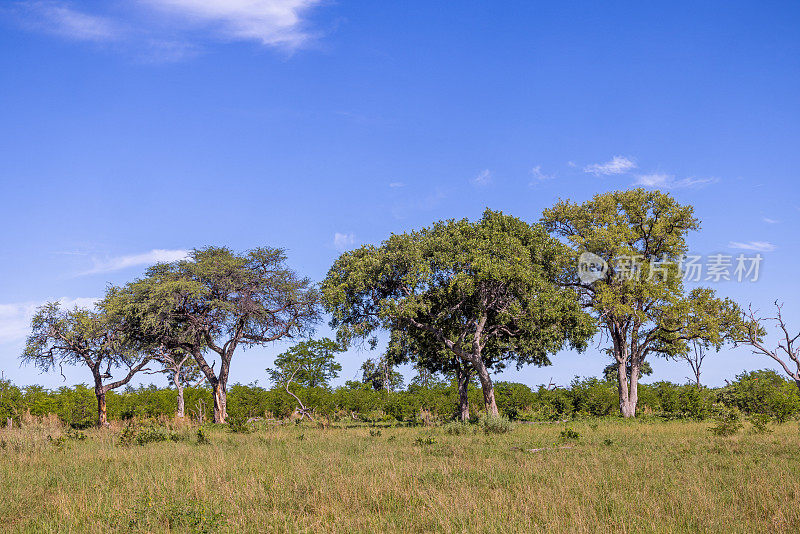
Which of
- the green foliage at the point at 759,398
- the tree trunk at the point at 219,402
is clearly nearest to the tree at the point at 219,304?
the tree trunk at the point at 219,402

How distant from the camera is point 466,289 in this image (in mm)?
27094

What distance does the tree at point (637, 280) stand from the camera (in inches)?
1307

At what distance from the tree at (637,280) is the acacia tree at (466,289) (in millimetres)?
2938

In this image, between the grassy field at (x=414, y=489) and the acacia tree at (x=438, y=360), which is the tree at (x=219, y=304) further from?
the grassy field at (x=414, y=489)

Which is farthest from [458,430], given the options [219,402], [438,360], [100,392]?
[100,392]

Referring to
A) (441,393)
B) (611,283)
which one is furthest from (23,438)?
(611,283)

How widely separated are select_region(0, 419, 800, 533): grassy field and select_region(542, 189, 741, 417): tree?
58.6 ft

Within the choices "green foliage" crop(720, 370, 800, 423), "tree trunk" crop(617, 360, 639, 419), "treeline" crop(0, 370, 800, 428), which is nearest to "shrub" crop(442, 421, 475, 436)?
"treeline" crop(0, 370, 800, 428)

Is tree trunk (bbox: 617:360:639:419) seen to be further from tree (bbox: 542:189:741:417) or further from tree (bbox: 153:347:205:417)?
tree (bbox: 153:347:205:417)

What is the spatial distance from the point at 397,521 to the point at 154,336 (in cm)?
3393

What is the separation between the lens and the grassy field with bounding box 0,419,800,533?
7.94 m

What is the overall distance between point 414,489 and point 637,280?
2803 cm

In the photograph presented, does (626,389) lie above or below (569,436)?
above

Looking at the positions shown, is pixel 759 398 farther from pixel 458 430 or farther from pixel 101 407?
pixel 101 407
